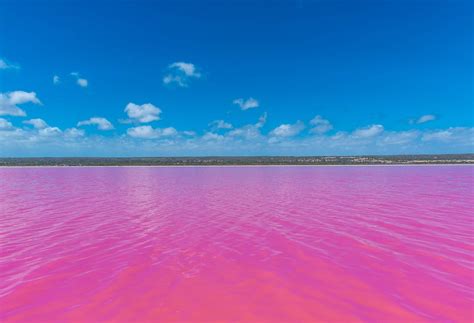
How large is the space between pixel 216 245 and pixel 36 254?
13.9ft

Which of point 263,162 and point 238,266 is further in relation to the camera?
point 263,162

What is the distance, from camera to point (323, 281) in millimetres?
4773

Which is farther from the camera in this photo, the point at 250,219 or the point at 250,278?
the point at 250,219

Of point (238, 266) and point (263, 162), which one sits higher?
point (263, 162)

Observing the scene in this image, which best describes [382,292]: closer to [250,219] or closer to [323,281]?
[323,281]

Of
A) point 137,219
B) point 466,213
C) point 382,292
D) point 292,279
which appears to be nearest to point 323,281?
point 292,279

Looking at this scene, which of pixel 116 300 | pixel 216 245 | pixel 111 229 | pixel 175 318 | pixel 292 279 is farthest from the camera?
pixel 111 229

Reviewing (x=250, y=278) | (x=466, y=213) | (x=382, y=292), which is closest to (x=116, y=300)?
(x=250, y=278)

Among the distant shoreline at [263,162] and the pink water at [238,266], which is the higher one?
the distant shoreline at [263,162]

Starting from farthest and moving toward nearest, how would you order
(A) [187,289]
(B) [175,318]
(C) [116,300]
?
(A) [187,289], (C) [116,300], (B) [175,318]

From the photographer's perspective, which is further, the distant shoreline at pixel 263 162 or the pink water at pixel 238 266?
the distant shoreline at pixel 263 162

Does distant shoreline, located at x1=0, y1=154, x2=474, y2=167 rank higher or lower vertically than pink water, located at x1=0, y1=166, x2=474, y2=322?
higher

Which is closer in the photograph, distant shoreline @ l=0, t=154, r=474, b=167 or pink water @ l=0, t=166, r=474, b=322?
pink water @ l=0, t=166, r=474, b=322

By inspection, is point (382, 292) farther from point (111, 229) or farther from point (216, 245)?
point (111, 229)
